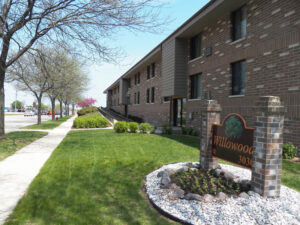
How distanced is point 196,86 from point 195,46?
2609 mm

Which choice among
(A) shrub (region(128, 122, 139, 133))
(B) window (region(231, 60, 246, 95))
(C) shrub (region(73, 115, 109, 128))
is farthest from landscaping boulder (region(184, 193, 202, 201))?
(C) shrub (region(73, 115, 109, 128))

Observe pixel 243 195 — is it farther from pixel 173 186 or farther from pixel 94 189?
pixel 94 189

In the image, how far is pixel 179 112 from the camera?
16312mm

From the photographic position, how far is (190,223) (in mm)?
3139

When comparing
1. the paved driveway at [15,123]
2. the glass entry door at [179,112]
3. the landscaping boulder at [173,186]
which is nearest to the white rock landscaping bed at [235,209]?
the landscaping boulder at [173,186]

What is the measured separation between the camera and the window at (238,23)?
1006 cm

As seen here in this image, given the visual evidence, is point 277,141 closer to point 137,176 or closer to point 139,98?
point 137,176

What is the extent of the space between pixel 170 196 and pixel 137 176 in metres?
1.54

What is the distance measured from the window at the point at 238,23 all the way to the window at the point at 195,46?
311 centimetres

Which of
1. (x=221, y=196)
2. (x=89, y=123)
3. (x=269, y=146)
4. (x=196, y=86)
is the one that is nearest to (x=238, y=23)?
(x=196, y=86)

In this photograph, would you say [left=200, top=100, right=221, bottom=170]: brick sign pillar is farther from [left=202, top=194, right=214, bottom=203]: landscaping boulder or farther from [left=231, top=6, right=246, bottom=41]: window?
[left=231, top=6, right=246, bottom=41]: window

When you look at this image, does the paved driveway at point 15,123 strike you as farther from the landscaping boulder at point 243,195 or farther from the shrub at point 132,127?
the landscaping boulder at point 243,195

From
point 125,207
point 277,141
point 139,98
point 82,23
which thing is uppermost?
point 82,23

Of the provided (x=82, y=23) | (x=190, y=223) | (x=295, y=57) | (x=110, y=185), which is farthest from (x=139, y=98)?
(x=190, y=223)
